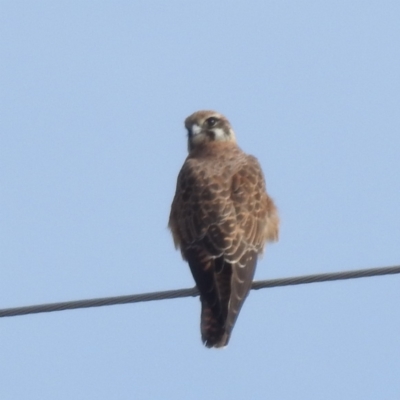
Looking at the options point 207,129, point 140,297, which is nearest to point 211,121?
point 207,129

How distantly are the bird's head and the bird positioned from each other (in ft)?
0.56

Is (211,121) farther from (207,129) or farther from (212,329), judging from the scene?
(212,329)

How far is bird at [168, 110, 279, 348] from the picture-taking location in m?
7.12

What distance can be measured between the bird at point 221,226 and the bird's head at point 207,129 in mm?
169

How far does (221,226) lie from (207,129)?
202cm

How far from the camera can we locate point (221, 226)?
7.60 m

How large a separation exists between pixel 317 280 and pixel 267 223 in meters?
2.29

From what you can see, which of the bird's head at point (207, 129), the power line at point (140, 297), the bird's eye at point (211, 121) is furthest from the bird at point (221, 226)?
the power line at point (140, 297)

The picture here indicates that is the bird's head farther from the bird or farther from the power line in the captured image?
the power line

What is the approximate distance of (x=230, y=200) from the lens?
7930 millimetres

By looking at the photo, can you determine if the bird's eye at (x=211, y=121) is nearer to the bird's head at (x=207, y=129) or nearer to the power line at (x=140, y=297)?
the bird's head at (x=207, y=129)

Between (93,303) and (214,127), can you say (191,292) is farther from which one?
(214,127)

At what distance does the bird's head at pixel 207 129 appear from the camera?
9.38 meters

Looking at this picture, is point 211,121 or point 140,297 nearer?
point 140,297
